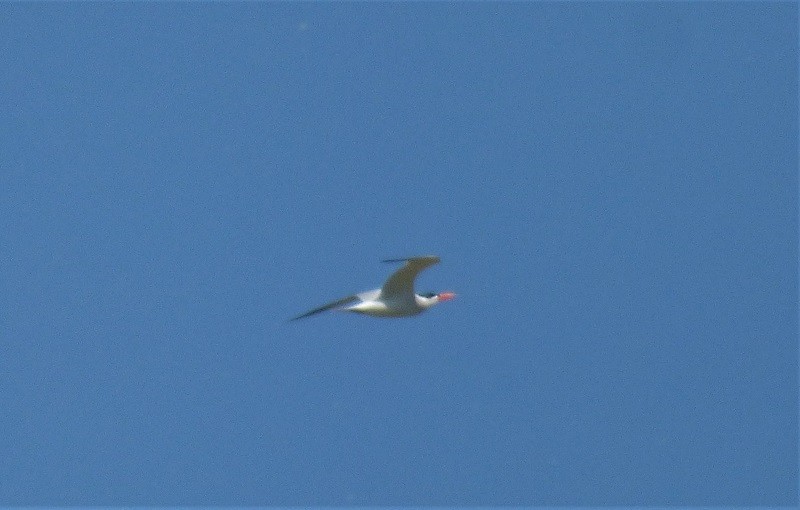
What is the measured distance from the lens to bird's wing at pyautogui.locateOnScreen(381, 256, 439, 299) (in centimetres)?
1709

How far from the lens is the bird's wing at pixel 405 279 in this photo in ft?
56.1

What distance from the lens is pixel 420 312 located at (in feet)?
60.4

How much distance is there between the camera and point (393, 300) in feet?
59.4

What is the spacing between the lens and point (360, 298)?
1788 cm

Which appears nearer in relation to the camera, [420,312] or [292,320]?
[292,320]

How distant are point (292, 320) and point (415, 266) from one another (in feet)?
4.55

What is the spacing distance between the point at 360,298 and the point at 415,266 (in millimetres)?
880

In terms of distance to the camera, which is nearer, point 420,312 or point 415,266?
point 415,266

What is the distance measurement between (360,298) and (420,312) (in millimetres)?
864

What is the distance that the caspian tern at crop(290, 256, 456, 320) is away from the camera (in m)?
17.5

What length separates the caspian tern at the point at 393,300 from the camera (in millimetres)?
17469

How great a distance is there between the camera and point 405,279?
58.3ft

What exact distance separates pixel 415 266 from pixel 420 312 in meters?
1.22

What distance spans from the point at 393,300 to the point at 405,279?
422 mm
